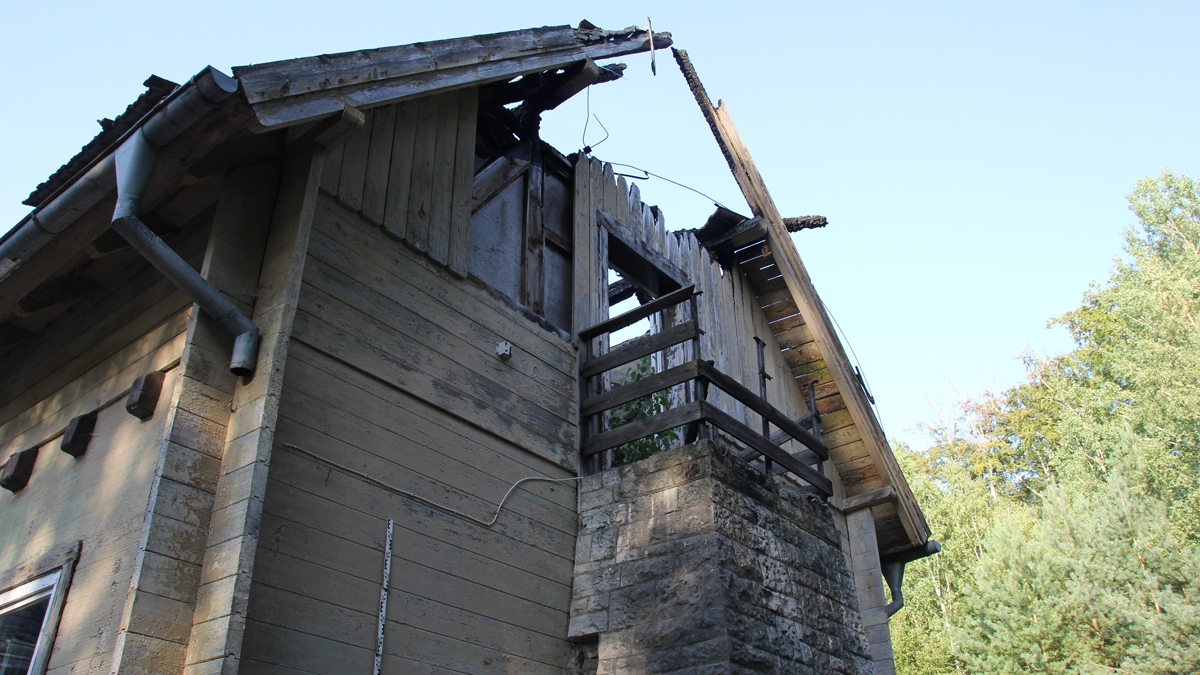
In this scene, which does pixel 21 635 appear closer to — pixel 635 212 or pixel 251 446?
pixel 251 446

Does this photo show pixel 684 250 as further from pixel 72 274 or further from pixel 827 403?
pixel 72 274

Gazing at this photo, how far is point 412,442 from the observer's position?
18.5ft

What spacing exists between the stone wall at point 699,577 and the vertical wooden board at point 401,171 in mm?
2357

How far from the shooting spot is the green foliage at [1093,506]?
16.4 m

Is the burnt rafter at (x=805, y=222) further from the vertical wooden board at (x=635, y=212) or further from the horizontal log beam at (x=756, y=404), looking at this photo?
the horizontal log beam at (x=756, y=404)

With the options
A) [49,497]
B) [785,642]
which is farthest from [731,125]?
[49,497]

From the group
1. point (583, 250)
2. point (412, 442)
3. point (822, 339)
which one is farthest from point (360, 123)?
point (822, 339)

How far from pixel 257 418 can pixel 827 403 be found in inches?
293

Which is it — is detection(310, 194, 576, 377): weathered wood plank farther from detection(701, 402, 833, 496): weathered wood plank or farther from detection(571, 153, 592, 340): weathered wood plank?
detection(701, 402, 833, 496): weathered wood plank

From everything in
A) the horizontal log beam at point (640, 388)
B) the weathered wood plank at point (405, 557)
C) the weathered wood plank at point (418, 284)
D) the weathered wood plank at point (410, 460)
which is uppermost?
the weathered wood plank at point (418, 284)

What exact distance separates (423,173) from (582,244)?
2.04 m

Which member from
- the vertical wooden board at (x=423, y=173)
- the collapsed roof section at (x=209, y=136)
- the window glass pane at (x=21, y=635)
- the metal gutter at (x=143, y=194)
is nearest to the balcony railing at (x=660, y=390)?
the vertical wooden board at (x=423, y=173)

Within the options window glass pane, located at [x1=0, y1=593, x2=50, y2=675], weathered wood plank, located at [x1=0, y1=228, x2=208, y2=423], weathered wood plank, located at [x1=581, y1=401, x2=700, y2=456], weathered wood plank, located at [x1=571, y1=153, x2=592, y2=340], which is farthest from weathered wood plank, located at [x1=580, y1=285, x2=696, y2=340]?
window glass pane, located at [x1=0, y1=593, x2=50, y2=675]

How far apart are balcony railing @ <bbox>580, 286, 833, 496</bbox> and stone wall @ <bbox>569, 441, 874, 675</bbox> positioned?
305mm
